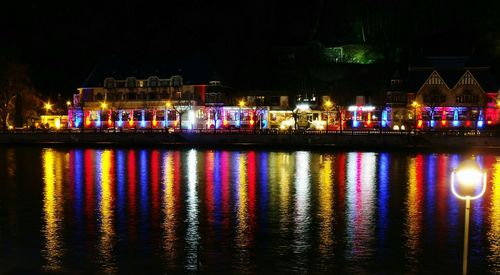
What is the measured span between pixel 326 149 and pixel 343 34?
46.7 metres

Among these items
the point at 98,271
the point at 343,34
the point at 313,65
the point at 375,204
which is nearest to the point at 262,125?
the point at 313,65

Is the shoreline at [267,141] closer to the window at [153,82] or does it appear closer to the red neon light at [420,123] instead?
the red neon light at [420,123]

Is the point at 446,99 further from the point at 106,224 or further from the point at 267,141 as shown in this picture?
the point at 106,224

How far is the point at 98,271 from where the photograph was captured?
662 inches

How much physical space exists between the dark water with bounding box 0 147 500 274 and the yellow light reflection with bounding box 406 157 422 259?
0.20ft

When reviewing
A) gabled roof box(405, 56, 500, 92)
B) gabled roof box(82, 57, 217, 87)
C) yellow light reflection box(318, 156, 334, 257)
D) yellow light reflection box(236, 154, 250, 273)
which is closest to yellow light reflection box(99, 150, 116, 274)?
yellow light reflection box(236, 154, 250, 273)

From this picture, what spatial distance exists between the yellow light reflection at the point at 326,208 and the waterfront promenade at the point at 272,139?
579 inches

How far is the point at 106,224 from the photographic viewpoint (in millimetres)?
23281

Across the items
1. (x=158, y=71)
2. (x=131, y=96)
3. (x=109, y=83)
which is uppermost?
(x=158, y=71)

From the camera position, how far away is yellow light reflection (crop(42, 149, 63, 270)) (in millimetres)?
18291

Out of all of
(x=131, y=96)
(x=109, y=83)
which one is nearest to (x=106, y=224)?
(x=131, y=96)

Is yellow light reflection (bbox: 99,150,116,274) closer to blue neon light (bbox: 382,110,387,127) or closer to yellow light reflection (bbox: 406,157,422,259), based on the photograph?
yellow light reflection (bbox: 406,157,422,259)

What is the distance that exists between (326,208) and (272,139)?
35.2 m

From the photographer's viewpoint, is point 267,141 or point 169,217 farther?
point 267,141
